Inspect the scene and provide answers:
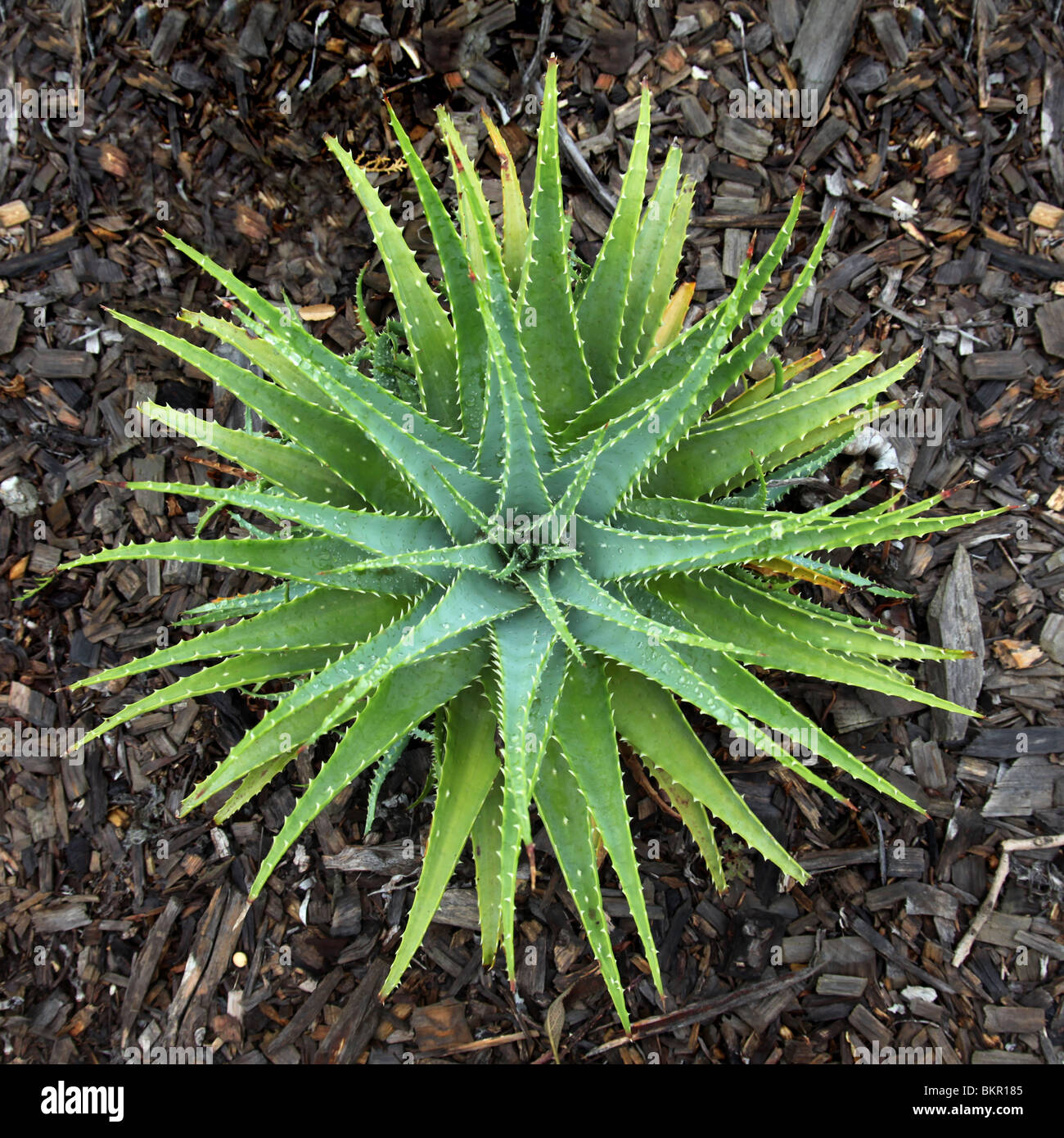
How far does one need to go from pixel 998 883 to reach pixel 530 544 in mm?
2675

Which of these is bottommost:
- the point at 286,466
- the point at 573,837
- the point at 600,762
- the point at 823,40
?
the point at 573,837

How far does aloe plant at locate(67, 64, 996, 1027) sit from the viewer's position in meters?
1.86

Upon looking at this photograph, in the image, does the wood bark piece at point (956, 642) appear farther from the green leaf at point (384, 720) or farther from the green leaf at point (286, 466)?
A: the green leaf at point (286, 466)

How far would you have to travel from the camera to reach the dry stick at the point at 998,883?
10.7 ft

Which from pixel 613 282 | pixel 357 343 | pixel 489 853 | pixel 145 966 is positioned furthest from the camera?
pixel 357 343

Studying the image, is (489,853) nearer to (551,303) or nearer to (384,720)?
(384,720)

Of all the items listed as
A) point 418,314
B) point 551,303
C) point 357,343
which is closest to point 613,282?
point 551,303

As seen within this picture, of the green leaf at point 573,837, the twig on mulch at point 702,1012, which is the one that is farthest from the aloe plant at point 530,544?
the twig on mulch at point 702,1012

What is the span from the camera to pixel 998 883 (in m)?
3.28

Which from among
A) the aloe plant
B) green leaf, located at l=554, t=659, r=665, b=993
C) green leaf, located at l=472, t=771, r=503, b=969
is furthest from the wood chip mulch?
green leaf, located at l=554, t=659, r=665, b=993

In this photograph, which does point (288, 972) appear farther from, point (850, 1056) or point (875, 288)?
point (875, 288)

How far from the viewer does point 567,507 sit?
1.79 metres
